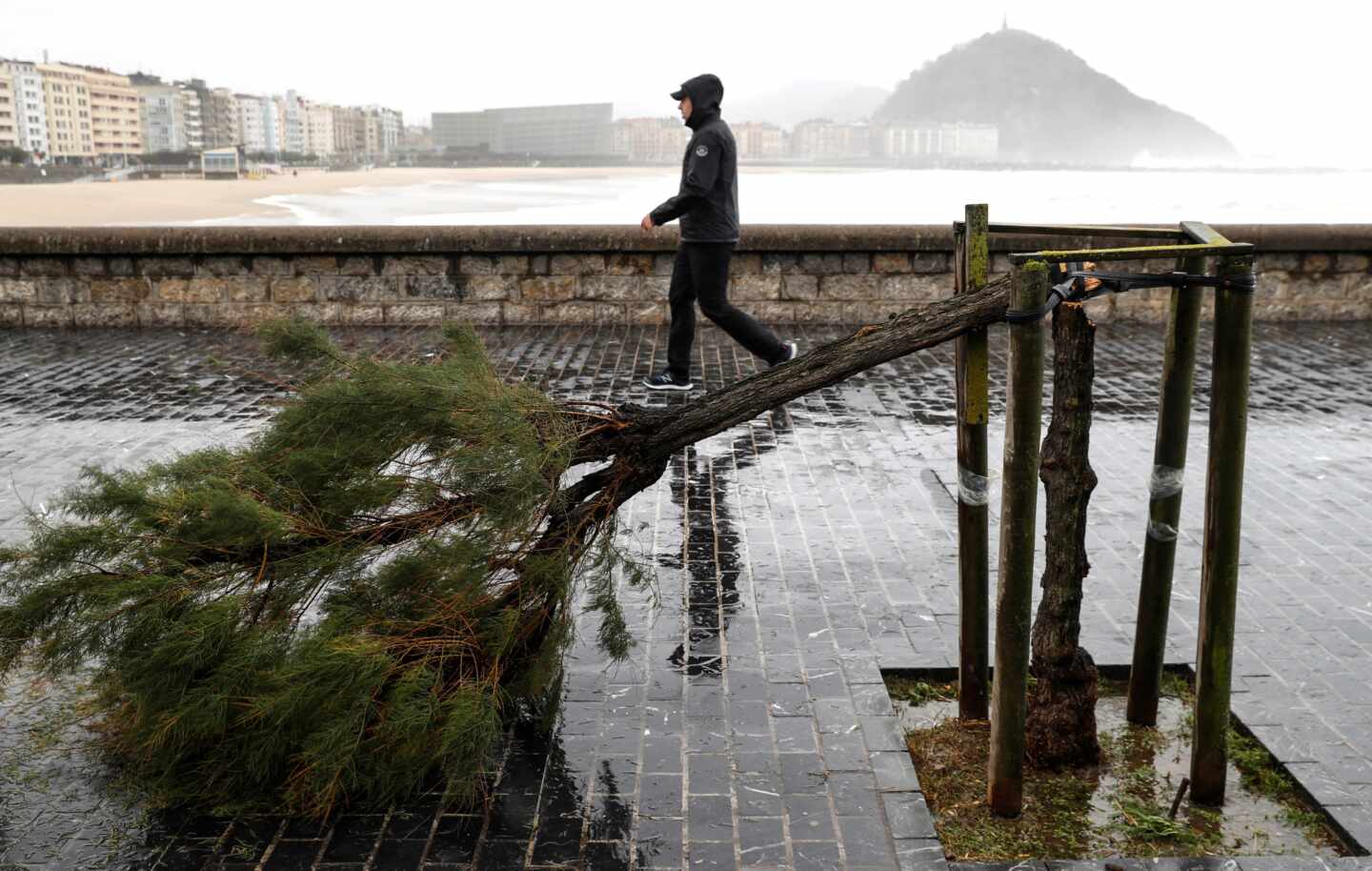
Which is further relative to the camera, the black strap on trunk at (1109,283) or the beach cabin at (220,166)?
the beach cabin at (220,166)

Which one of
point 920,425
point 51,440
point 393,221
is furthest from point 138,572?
point 393,221

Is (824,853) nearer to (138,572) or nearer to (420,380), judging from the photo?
(420,380)

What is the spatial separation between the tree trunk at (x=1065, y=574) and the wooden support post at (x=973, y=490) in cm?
26

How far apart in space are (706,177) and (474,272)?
4.41 m

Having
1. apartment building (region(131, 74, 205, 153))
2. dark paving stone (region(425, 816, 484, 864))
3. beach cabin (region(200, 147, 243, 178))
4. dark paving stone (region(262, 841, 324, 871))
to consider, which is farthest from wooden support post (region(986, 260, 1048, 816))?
apartment building (region(131, 74, 205, 153))

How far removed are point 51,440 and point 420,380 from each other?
204 inches

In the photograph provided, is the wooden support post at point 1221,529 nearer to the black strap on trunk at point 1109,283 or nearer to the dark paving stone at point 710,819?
the black strap on trunk at point 1109,283

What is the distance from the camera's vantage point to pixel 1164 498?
402 centimetres

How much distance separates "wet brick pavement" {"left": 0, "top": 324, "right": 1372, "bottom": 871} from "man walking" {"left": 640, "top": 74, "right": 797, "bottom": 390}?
1.63ft

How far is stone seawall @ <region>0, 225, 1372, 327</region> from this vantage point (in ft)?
41.1

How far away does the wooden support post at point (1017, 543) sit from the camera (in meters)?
3.40

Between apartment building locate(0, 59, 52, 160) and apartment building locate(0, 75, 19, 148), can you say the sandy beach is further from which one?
apartment building locate(0, 59, 52, 160)

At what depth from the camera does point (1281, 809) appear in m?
3.76

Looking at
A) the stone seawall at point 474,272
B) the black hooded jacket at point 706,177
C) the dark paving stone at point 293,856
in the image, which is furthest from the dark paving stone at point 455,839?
the stone seawall at point 474,272
